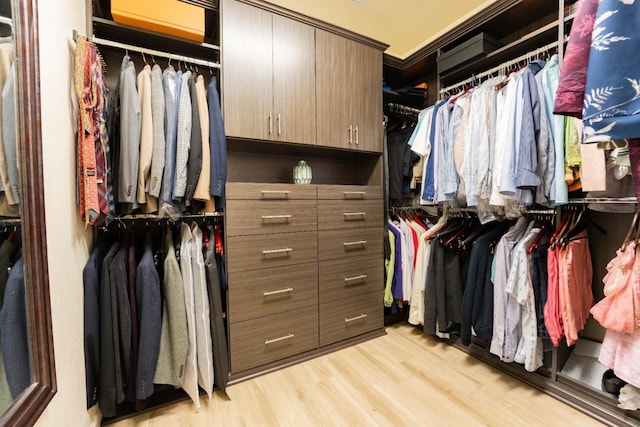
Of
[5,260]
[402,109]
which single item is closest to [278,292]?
[5,260]

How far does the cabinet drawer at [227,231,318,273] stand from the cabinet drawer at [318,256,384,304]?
0.56ft

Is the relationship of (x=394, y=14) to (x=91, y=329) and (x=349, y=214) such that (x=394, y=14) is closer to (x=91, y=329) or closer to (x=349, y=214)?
(x=349, y=214)

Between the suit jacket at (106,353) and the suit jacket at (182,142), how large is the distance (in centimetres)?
49

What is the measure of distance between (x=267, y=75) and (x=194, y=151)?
0.67 metres

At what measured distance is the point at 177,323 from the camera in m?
1.33

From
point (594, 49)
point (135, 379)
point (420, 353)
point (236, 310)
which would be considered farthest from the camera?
point (420, 353)

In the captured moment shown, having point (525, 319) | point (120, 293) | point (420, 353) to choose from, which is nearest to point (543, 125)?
point (525, 319)

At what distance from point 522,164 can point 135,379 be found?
2.17 metres

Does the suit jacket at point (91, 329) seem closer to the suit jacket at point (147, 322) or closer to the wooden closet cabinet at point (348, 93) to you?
the suit jacket at point (147, 322)

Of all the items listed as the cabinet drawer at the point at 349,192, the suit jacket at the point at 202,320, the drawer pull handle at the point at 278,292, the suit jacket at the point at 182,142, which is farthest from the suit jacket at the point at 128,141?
the cabinet drawer at the point at 349,192

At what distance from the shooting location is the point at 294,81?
172 centimetres

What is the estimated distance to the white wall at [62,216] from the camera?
86 cm

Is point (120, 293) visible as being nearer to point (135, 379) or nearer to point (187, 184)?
point (135, 379)

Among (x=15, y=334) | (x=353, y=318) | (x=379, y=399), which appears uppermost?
(x=15, y=334)
